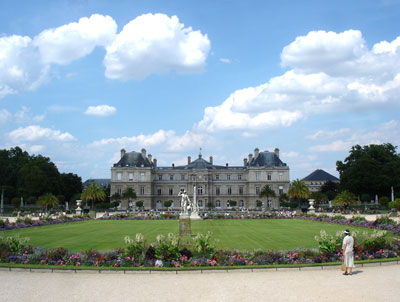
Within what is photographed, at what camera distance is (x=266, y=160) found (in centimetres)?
9531

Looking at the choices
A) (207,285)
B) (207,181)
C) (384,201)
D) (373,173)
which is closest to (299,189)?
(384,201)

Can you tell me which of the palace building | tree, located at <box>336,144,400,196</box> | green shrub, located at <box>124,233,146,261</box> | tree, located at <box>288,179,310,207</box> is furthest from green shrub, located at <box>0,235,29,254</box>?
the palace building

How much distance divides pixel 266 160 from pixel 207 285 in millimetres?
85008

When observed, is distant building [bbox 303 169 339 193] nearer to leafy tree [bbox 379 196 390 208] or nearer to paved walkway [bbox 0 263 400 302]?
leafy tree [bbox 379 196 390 208]

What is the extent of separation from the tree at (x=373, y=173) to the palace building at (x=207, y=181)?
773 inches

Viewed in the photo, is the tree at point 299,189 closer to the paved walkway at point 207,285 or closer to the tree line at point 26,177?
the tree line at point 26,177

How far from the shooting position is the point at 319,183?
465 feet

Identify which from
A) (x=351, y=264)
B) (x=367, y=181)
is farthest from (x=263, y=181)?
(x=351, y=264)

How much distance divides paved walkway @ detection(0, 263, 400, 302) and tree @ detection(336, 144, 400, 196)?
6062cm

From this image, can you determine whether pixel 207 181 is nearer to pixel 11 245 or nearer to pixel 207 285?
pixel 11 245

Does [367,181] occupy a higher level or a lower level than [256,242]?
higher

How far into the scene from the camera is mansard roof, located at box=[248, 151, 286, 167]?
94.6 m

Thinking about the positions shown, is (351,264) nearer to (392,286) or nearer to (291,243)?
(392,286)

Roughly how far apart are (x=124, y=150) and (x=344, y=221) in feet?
224
